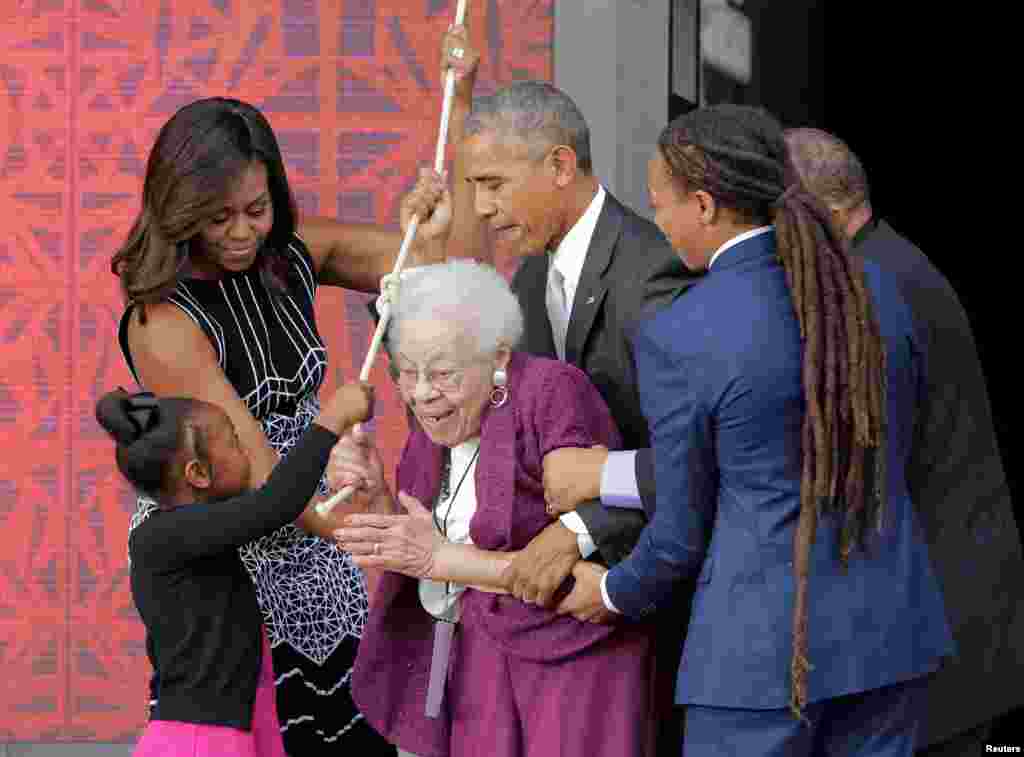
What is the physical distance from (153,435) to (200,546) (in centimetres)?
23

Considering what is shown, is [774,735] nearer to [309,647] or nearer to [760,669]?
[760,669]

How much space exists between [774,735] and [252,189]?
157cm

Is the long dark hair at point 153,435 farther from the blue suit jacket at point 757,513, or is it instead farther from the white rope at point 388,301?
the blue suit jacket at point 757,513

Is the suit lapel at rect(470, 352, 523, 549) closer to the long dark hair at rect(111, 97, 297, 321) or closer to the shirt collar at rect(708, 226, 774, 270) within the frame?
the shirt collar at rect(708, 226, 774, 270)

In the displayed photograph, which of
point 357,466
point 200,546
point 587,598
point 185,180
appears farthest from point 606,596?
point 185,180

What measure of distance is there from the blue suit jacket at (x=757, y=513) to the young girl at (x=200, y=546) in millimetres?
759

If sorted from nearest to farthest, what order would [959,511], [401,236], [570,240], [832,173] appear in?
[570,240]
[959,511]
[832,173]
[401,236]

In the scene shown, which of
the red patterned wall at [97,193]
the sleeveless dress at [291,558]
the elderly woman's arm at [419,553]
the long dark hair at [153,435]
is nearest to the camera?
the elderly woman's arm at [419,553]

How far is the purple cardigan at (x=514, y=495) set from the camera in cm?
364

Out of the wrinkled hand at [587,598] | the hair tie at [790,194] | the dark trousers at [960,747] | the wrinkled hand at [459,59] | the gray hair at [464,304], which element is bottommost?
the dark trousers at [960,747]

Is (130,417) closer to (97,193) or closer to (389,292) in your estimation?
(389,292)

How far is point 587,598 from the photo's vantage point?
11.9 ft

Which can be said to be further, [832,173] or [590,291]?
[832,173]

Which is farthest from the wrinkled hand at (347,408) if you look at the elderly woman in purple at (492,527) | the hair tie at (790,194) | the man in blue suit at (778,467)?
the hair tie at (790,194)
